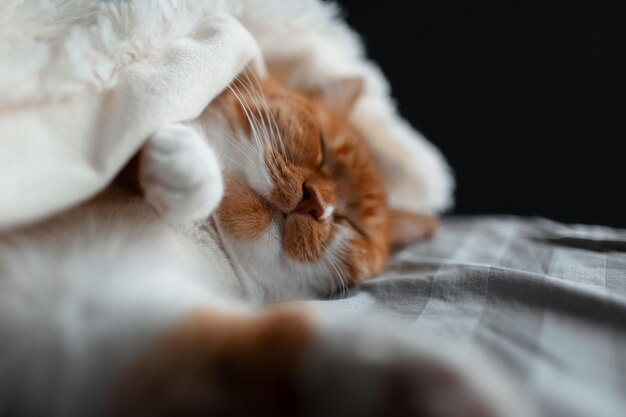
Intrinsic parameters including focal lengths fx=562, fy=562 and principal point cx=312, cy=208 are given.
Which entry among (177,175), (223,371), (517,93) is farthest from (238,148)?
(517,93)

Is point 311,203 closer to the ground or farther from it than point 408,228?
farther from it

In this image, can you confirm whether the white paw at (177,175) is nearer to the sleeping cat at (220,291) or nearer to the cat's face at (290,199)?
the sleeping cat at (220,291)

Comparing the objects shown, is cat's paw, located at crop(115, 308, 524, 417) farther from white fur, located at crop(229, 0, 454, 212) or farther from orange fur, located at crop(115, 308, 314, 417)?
white fur, located at crop(229, 0, 454, 212)

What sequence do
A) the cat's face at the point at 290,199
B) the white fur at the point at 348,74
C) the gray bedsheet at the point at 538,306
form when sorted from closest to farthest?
the gray bedsheet at the point at 538,306 → the cat's face at the point at 290,199 → the white fur at the point at 348,74

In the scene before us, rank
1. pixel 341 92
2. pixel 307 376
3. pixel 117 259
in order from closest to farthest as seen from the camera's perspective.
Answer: pixel 307 376, pixel 117 259, pixel 341 92

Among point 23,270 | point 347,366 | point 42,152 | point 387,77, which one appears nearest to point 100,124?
point 42,152

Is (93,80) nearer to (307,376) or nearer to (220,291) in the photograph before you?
(220,291)

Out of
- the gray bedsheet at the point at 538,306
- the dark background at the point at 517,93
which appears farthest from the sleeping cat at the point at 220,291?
the dark background at the point at 517,93

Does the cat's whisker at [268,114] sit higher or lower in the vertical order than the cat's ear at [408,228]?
higher
